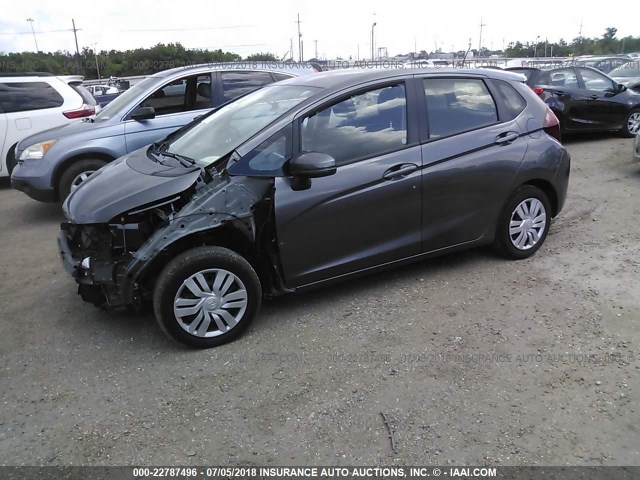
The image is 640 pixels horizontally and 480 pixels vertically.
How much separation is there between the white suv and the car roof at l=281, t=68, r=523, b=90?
563 centimetres

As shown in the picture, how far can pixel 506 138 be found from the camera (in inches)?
176

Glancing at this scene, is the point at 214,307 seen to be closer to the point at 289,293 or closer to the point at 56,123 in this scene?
the point at 289,293

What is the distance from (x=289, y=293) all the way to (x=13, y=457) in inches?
73.0

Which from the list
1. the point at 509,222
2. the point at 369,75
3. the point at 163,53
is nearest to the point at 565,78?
the point at 509,222

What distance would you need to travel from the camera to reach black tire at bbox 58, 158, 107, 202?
21.2 feet

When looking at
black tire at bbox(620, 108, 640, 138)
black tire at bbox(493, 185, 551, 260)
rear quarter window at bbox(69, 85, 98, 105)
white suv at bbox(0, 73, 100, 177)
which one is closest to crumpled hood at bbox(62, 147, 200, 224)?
black tire at bbox(493, 185, 551, 260)

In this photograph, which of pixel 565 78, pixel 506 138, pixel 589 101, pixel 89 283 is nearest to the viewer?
pixel 89 283

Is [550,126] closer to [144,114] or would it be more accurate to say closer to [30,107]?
[144,114]

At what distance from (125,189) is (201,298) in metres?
0.94

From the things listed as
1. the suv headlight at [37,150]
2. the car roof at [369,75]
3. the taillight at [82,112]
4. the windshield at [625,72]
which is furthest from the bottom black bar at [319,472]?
the windshield at [625,72]

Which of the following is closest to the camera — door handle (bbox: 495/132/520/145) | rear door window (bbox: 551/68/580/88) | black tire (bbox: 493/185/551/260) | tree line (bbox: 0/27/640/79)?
door handle (bbox: 495/132/520/145)

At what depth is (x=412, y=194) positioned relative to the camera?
4.01 meters

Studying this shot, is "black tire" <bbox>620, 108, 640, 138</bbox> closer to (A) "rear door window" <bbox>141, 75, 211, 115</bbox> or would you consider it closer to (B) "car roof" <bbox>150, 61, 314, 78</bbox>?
(B) "car roof" <bbox>150, 61, 314, 78</bbox>

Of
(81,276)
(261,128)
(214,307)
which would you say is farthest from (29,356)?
(261,128)
